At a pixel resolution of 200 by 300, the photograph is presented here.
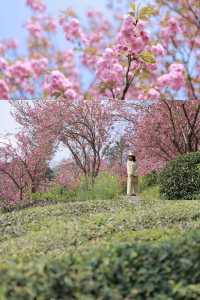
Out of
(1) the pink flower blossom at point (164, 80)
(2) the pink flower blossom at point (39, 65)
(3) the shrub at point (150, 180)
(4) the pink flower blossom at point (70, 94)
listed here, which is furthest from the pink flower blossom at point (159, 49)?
(3) the shrub at point (150, 180)

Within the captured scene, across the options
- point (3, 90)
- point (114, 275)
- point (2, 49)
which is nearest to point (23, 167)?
point (3, 90)

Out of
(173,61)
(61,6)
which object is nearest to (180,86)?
(173,61)

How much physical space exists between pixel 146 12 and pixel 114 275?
14.6 feet

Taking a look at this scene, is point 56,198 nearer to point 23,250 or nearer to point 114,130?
point 114,130

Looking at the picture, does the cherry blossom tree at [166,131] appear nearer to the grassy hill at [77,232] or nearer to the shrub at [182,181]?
the shrub at [182,181]

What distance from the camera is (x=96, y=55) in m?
6.45

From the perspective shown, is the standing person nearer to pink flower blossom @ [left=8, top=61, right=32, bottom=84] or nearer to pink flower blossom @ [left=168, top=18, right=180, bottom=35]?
pink flower blossom @ [left=168, top=18, right=180, bottom=35]

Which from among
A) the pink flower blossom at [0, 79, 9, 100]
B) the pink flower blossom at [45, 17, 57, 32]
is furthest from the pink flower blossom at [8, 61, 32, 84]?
the pink flower blossom at [45, 17, 57, 32]

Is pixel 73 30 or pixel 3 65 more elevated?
pixel 73 30

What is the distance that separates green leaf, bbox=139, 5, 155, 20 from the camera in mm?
6344

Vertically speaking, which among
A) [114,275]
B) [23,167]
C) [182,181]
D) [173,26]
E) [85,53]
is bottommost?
[114,275]

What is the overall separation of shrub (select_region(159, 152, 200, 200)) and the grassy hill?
0.41 m

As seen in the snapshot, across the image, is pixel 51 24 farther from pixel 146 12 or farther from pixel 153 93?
pixel 153 93

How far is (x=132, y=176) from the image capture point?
275 inches
